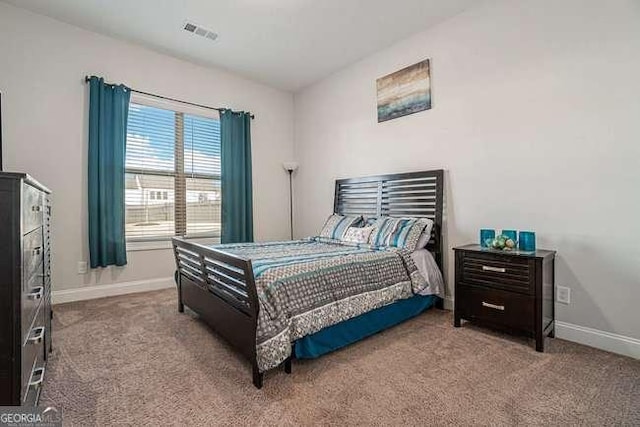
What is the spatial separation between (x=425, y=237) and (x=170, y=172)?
3.26 metres

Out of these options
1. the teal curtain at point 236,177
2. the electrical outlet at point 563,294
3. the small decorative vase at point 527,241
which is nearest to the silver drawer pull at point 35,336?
the teal curtain at point 236,177

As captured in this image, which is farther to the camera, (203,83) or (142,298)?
(203,83)

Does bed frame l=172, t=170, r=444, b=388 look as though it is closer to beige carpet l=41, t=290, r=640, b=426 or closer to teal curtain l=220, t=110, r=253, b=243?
beige carpet l=41, t=290, r=640, b=426

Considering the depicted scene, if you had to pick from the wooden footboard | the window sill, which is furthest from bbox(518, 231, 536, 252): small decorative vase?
the window sill

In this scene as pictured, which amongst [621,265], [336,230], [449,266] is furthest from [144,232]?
[621,265]

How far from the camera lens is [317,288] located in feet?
6.77

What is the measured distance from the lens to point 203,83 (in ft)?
13.6

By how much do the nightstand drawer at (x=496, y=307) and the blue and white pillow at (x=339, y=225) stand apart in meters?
1.38

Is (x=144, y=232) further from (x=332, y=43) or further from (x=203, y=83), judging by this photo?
(x=332, y=43)

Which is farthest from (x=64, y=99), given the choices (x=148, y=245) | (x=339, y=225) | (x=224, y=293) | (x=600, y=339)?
(x=600, y=339)

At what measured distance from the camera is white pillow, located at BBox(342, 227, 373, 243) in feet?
10.6

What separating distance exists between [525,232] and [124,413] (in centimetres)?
288

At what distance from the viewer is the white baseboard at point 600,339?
206cm

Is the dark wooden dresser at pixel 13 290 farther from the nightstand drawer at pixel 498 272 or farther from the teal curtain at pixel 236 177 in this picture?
the teal curtain at pixel 236 177
